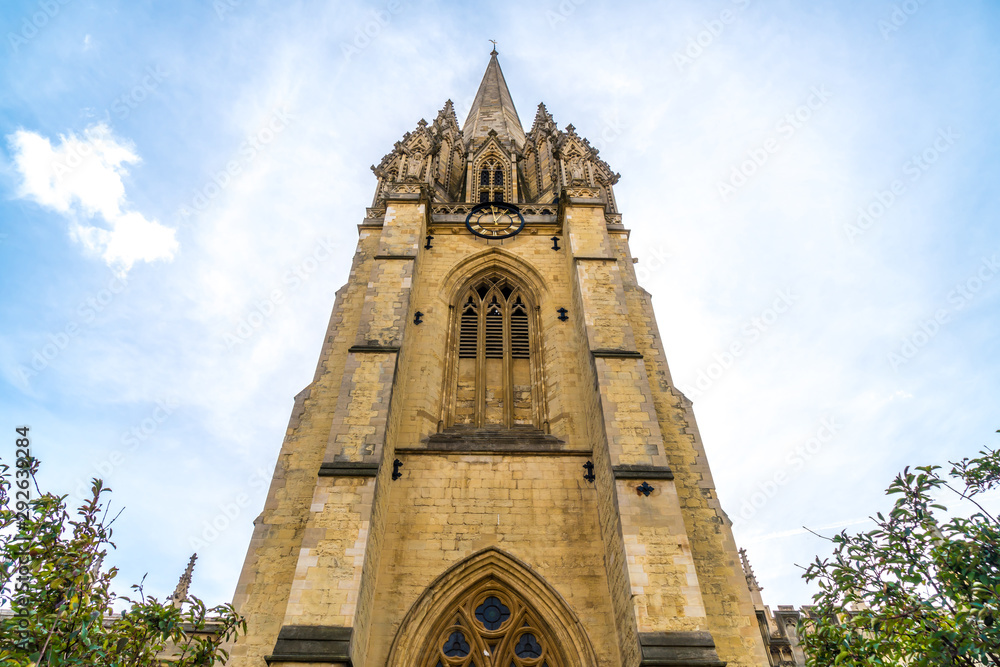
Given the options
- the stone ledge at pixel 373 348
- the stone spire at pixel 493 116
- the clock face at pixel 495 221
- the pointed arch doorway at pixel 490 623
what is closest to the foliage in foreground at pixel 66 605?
the pointed arch doorway at pixel 490 623

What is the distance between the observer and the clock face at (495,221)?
1391cm

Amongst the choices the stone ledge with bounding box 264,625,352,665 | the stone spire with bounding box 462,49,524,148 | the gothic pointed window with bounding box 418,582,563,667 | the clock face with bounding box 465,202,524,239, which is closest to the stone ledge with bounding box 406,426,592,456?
the gothic pointed window with bounding box 418,582,563,667

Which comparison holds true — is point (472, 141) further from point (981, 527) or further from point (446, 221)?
point (981, 527)

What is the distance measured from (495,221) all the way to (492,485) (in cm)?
716

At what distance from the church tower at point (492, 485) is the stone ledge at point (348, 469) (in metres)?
0.03

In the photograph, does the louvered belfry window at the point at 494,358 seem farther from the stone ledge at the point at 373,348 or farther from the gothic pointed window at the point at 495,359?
the stone ledge at the point at 373,348

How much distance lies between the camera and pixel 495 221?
46.5ft

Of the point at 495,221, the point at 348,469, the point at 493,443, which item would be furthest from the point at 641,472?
the point at 495,221

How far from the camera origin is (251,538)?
28.5 ft

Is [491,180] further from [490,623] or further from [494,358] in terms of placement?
[490,623]

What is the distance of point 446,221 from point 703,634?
10.3 m

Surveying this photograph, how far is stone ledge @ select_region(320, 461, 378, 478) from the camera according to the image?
7.98 meters

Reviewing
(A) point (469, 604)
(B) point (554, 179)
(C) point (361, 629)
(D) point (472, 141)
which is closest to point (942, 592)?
(A) point (469, 604)

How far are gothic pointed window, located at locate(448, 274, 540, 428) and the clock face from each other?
125 centimetres
